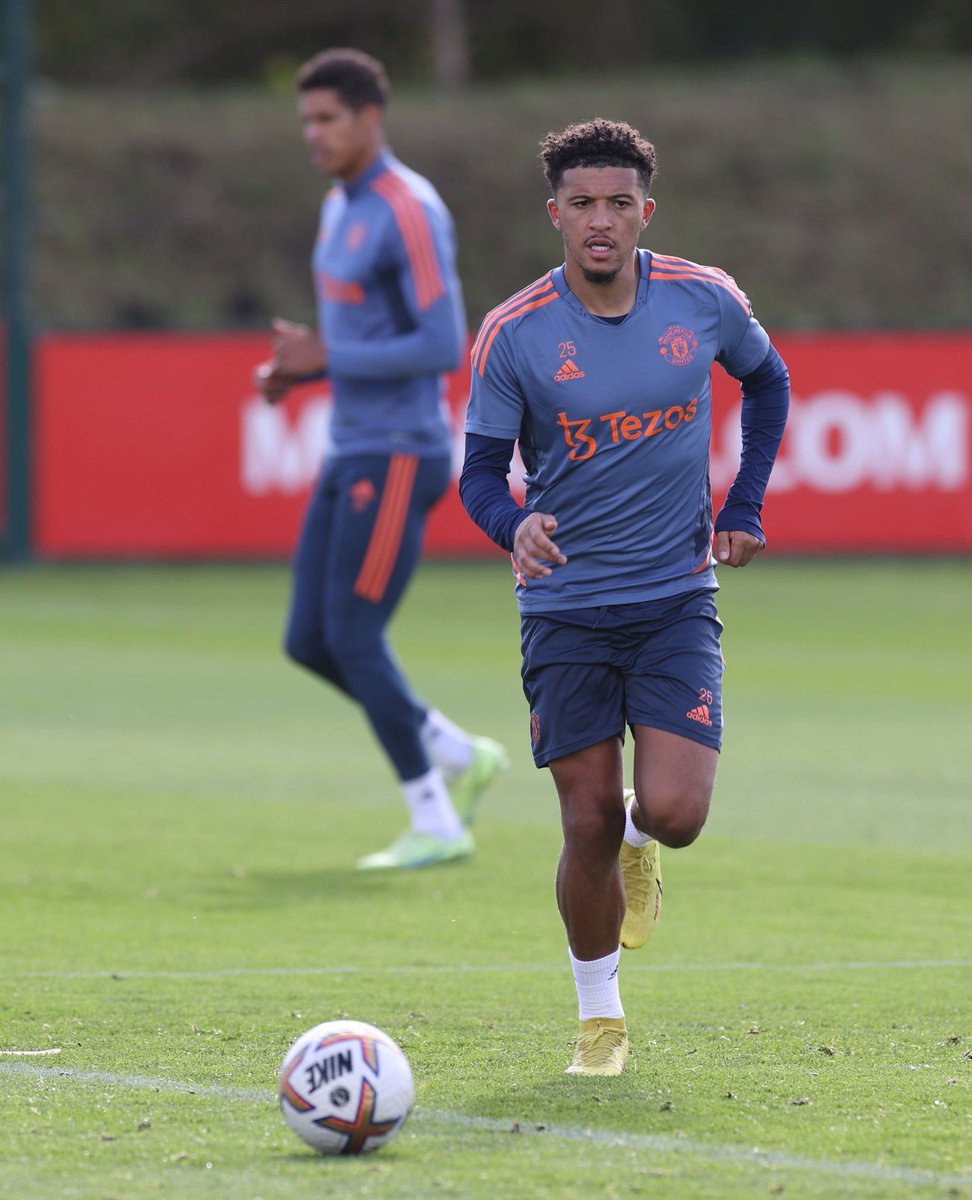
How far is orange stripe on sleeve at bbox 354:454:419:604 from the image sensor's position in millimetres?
9109

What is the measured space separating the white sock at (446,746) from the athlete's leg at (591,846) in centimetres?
342

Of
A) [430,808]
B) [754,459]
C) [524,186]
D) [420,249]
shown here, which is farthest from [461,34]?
[754,459]

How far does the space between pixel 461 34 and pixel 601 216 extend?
139ft

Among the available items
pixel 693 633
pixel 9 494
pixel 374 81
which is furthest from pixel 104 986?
pixel 9 494

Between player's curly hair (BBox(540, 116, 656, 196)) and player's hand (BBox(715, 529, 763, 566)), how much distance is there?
90 centimetres

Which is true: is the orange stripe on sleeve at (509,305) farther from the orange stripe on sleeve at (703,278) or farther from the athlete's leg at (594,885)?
the athlete's leg at (594,885)

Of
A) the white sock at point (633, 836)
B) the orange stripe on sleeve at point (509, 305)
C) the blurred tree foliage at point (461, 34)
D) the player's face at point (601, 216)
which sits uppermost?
the blurred tree foliage at point (461, 34)

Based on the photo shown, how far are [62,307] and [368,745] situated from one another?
2265 centimetres

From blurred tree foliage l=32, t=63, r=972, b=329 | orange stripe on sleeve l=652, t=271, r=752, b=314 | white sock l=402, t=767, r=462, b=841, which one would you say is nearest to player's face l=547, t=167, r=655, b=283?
orange stripe on sleeve l=652, t=271, r=752, b=314

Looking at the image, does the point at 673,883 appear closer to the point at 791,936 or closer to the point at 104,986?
the point at 791,936

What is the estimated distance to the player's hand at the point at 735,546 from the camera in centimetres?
609

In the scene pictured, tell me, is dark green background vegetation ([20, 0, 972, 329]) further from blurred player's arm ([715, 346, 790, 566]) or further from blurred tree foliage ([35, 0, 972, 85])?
blurred player's arm ([715, 346, 790, 566])

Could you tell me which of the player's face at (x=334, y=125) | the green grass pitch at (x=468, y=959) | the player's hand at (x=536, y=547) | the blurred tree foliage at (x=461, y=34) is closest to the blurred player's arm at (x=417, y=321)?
the player's face at (x=334, y=125)

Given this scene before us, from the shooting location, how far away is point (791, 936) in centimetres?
762
